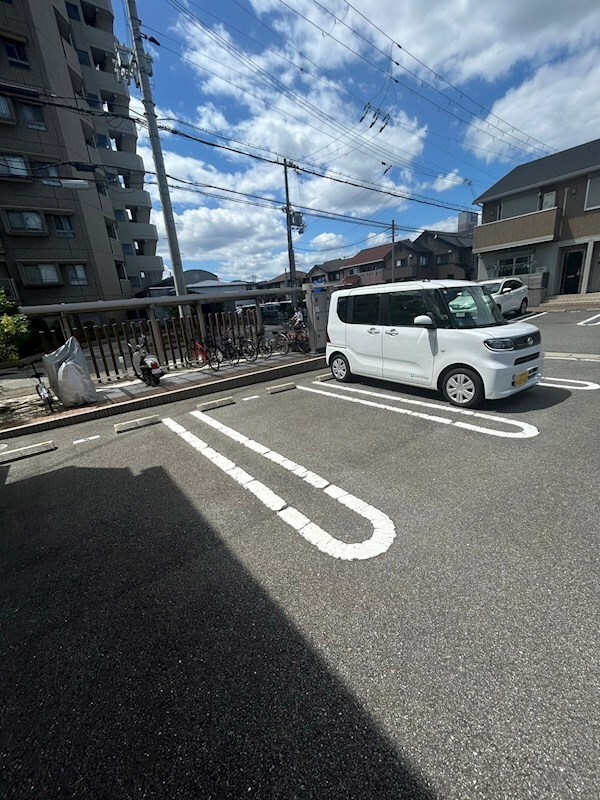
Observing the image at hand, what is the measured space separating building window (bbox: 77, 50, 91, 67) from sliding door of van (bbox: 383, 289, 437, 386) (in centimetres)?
3011

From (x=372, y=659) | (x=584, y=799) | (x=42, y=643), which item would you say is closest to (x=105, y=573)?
(x=42, y=643)

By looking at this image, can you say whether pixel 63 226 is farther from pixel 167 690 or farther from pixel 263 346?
pixel 167 690

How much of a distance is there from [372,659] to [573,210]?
21.6 meters

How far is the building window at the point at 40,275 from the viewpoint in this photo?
17250 millimetres

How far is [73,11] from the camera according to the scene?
20938 mm

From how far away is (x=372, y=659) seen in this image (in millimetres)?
1599

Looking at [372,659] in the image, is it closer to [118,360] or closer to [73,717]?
[73,717]

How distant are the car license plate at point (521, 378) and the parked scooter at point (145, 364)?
6.70 m

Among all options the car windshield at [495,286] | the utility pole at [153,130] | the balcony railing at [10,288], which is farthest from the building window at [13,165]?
the car windshield at [495,286]

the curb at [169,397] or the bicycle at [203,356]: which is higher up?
the bicycle at [203,356]

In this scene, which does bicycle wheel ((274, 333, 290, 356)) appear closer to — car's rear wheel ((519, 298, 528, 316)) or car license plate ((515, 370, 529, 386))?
car license plate ((515, 370, 529, 386))

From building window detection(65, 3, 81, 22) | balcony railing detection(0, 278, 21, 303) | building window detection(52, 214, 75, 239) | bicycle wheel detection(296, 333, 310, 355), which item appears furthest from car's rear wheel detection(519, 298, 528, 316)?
building window detection(65, 3, 81, 22)

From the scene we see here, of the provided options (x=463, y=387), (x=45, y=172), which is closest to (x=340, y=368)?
(x=463, y=387)

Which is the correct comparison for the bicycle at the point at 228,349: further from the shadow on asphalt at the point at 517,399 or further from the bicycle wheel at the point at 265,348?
the shadow on asphalt at the point at 517,399
